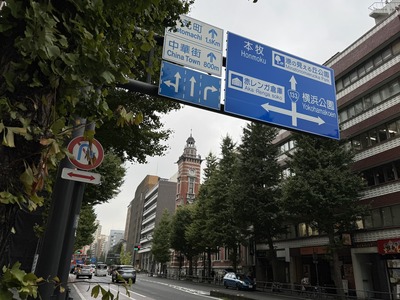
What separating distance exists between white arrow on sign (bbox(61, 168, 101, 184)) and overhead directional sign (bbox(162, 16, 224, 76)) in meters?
2.67

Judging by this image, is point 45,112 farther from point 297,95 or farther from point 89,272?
point 89,272

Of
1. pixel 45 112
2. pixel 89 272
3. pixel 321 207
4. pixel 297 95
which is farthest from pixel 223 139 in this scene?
pixel 45 112

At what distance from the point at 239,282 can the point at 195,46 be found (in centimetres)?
2494

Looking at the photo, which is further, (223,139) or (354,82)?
(223,139)

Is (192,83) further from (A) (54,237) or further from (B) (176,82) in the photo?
(A) (54,237)

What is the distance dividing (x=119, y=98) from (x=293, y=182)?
15468 mm

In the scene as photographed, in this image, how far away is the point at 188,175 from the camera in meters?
81.6

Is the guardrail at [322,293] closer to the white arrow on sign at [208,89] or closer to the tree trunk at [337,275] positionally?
the tree trunk at [337,275]

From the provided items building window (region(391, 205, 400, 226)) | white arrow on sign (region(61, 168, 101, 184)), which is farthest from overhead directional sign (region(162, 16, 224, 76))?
building window (region(391, 205, 400, 226))

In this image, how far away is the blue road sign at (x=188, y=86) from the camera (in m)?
5.93

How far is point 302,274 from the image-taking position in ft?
98.7

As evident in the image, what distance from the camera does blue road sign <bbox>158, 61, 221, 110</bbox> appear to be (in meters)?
5.93

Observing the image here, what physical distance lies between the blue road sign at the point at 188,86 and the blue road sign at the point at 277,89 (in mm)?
349

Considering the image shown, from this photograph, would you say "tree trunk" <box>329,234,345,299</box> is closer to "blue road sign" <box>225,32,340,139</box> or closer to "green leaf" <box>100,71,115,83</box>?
"blue road sign" <box>225,32,340,139</box>
